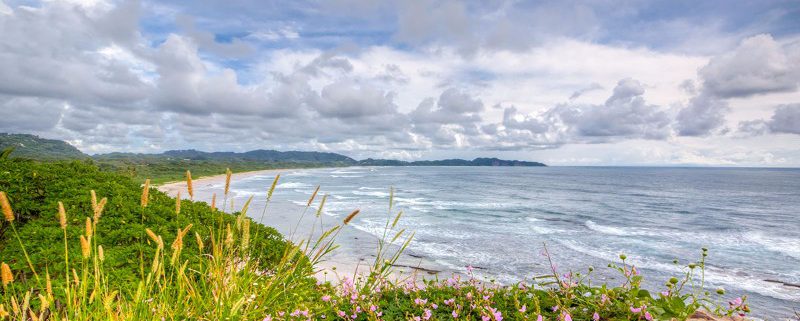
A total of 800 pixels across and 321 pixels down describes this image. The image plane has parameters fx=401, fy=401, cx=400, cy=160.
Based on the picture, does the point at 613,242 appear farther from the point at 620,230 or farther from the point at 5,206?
the point at 5,206

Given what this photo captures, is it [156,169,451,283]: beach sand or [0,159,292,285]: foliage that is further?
[156,169,451,283]: beach sand

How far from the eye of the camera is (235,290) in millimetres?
3332

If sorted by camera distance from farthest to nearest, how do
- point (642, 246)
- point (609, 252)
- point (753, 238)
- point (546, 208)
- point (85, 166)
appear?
point (546, 208)
point (753, 238)
point (642, 246)
point (609, 252)
point (85, 166)

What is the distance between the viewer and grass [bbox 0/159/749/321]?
10.4ft

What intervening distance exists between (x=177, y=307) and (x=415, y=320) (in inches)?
A: 87.5

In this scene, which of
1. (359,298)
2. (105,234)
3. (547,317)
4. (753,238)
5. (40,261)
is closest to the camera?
(547,317)

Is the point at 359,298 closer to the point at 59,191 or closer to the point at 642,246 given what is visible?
the point at 59,191

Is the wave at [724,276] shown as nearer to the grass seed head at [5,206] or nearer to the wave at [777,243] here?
the wave at [777,243]

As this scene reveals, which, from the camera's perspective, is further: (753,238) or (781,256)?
(753,238)

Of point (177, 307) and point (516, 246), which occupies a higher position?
point (177, 307)

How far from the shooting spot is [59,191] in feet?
27.9

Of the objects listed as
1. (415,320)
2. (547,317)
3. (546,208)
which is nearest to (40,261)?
(415,320)

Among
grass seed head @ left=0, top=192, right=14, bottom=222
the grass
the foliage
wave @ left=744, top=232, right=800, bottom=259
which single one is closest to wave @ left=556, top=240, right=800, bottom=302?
wave @ left=744, top=232, right=800, bottom=259

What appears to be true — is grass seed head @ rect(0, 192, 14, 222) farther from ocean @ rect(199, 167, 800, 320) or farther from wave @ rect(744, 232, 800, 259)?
wave @ rect(744, 232, 800, 259)
